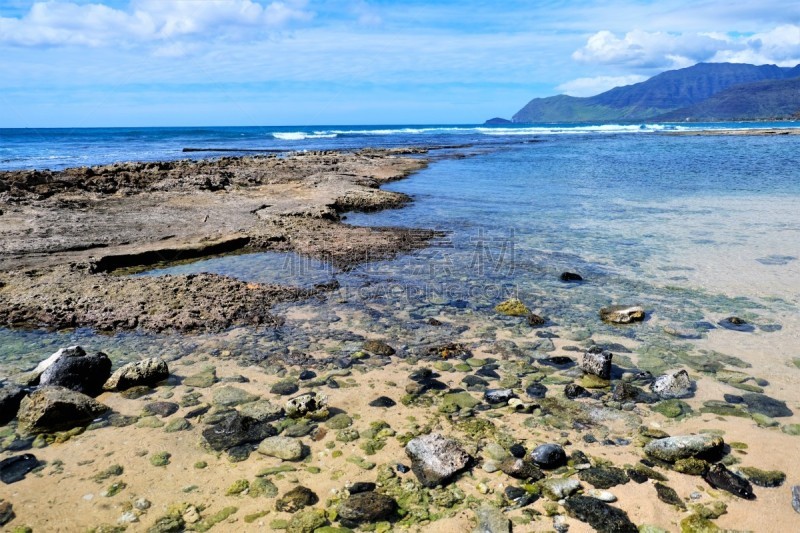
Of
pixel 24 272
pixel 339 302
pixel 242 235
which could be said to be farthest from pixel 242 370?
pixel 242 235

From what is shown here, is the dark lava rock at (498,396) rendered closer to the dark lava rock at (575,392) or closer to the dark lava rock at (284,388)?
the dark lava rock at (575,392)

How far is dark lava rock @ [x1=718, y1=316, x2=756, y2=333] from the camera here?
21.0ft

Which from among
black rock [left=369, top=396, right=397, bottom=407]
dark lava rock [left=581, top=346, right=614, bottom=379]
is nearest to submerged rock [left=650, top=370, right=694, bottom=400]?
dark lava rock [left=581, top=346, right=614, bottom=379]

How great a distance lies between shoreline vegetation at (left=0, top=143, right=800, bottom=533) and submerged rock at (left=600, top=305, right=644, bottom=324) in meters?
0.03

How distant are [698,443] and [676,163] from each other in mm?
29573

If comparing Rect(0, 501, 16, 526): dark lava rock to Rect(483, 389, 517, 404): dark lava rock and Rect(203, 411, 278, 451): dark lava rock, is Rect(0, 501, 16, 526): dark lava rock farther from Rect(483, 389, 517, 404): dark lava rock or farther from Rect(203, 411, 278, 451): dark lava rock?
Rect(483, 389, 517, 404): dark lava rock

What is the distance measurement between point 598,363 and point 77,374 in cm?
523

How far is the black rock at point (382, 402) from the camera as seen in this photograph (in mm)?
4820

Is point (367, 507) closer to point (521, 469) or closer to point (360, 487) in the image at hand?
point (360, 487)

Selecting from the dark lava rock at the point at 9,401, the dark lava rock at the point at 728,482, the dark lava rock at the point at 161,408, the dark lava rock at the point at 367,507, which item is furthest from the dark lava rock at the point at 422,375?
the dark lava rock at the point at 9,401

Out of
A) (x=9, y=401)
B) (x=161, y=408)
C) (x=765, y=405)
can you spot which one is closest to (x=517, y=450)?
(x=765, y=405)

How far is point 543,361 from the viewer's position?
5695 millimetres

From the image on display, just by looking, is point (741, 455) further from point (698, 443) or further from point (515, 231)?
point (515, 231)

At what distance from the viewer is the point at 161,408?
475 centimetres
